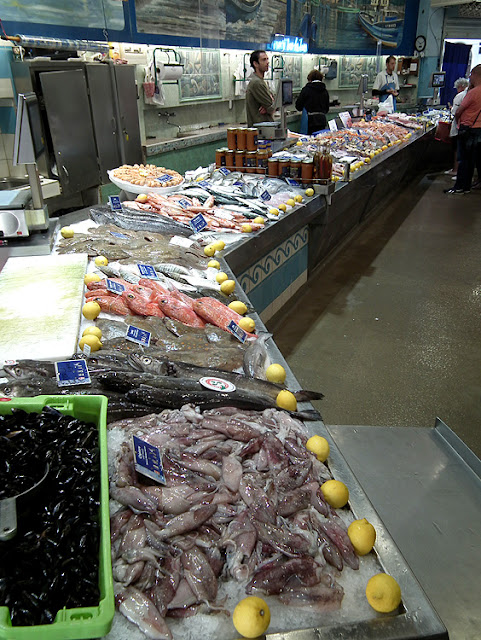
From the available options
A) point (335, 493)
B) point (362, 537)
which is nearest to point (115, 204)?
point (335, 493)

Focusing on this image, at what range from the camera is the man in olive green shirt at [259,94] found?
7.87 metres

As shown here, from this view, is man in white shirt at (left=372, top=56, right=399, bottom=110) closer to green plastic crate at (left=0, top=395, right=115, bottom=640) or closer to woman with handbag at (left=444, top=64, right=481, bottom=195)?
woman with handbag at (left=444, top=64, right=481, bottom=195)

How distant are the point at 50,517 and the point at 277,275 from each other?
13.4 ft

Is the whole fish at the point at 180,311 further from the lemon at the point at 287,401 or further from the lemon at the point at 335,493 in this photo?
the lemon at the point at 335,493

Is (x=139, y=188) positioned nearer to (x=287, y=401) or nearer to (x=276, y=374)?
(x=276, y=374)

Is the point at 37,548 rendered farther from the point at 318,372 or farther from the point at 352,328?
the point at 352,328

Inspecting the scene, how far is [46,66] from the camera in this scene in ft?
20.2

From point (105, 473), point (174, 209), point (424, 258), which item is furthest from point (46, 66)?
point (105, 473)

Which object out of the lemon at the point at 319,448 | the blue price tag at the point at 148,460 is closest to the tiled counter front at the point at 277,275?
the lemon at the point at 319,448

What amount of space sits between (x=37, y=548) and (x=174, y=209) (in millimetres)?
3626

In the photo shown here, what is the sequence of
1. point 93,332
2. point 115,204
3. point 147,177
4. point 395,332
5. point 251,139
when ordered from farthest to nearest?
point 251,139
point 395,332
point 147,177
point 115,204
point 93,332

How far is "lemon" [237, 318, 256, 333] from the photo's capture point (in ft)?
8.45

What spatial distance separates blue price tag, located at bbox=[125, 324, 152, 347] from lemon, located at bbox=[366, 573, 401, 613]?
1.41 m

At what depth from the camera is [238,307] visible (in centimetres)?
277
